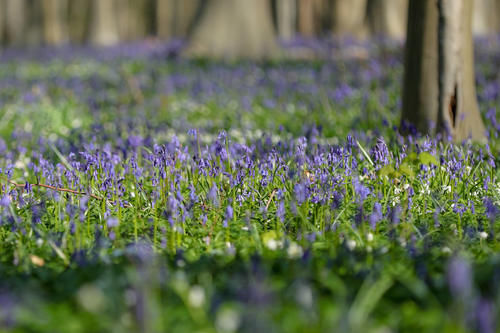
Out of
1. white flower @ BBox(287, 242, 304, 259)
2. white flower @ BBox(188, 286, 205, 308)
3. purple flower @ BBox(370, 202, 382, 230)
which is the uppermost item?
white flower @ BBox(188, 286, 205, 308)

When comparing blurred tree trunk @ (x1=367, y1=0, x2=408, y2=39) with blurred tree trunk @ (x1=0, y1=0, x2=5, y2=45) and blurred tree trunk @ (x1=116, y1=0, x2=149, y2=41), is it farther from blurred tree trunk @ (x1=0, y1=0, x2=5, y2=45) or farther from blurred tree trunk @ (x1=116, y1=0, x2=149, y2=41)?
blurred tree trunk @ (x1=0, y1=0, x2=5, y2=45)

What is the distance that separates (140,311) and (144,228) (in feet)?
5.54

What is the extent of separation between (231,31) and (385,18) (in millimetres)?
6205

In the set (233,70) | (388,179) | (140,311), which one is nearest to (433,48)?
(388,179)

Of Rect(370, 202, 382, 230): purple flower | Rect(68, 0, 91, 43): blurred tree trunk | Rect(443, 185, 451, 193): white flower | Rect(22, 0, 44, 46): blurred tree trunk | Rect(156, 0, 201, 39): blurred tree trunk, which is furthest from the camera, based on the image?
Rect(68, 0, 91, 43): blurred tree trunk

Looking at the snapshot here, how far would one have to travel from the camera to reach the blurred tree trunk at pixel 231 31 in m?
12.6

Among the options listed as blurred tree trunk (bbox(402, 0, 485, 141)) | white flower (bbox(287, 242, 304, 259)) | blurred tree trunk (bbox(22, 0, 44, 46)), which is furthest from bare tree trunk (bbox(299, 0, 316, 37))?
white flower (bbox(287, 242, 304, 259))

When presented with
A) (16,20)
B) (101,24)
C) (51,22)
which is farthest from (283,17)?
(16,20)

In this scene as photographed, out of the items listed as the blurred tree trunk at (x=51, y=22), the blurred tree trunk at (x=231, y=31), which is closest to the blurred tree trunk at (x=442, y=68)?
the blurred tree trunk at (x=231, y=31)

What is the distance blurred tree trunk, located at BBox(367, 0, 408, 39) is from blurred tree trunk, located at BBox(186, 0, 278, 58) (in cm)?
522

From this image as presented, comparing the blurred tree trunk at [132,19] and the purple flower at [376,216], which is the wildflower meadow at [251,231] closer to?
the purple flower at [376,216]

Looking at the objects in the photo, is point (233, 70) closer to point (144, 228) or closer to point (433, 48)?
point (433, 48)

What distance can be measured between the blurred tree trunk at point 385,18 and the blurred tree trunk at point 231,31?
5.22m

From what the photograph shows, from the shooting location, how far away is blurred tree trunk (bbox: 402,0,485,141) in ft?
17.3
